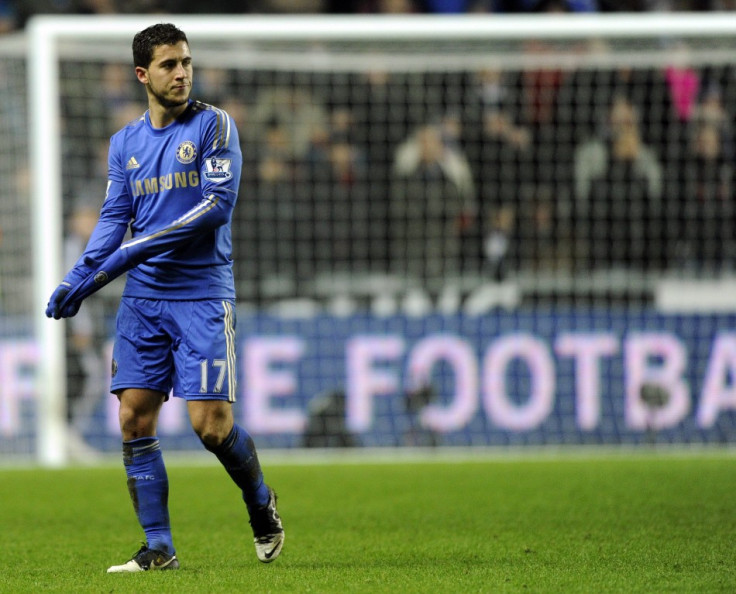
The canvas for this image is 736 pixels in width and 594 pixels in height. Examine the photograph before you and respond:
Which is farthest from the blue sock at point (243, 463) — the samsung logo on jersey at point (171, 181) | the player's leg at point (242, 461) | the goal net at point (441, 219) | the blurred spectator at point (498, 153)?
the blurred spectator at point (498, 153)

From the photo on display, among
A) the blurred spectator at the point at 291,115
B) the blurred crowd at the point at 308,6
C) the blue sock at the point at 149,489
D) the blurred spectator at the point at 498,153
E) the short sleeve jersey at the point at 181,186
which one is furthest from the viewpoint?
the blurred crowd at the point at 308,6

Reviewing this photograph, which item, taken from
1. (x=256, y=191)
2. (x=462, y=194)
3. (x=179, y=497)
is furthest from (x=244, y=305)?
(x=179, y=497)

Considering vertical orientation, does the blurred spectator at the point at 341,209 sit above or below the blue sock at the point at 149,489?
above

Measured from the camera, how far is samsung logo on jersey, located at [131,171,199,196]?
502 cm

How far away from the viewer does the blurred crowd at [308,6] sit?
13477 mm

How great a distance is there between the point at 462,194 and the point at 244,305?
6.61ft

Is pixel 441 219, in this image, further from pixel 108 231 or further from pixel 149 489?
pixel 149 489

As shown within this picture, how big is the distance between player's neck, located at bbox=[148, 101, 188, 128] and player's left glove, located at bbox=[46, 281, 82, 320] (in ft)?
2.22

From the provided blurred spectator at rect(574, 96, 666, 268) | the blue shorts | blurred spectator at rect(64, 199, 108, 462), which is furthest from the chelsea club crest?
blurred spectator at rect(574, 96, 666, 268)

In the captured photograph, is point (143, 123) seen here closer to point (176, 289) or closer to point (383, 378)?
point (176, 289)

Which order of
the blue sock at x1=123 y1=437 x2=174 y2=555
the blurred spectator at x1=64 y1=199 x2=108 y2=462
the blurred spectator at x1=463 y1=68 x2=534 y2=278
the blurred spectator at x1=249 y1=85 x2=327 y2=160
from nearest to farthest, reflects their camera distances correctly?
the blue sock at x1=123 y1=437 x2=174 y2=555 → the blurred spectator at x1=64 y1=199 x2=108 y2=462 → the blurred spectator at x1=463 y1=68 x2=534 y2=278 → the blurred spectator at x1=249 y1=85 x2=327 y2=160

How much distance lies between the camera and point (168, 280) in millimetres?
5066

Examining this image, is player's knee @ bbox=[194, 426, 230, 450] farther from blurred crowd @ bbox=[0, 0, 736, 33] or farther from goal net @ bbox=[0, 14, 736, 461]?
blurred crowd @ bbox=[0, 0, 736, 33]

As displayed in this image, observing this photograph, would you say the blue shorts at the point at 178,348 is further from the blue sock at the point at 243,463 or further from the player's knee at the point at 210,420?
the blue sock at the point at 243,463
